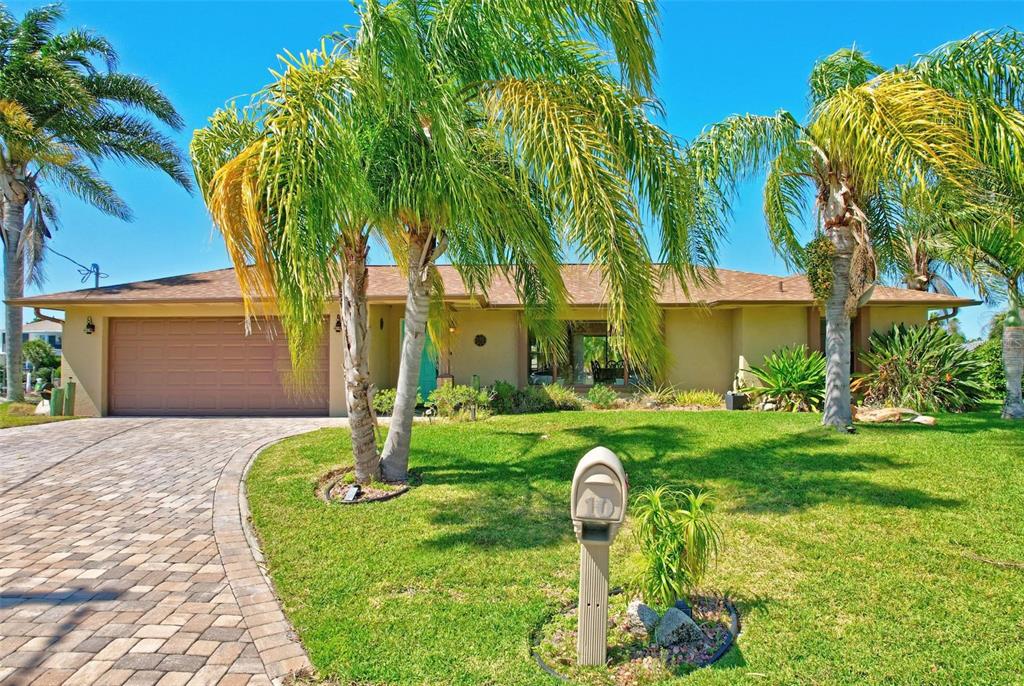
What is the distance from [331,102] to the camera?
18.3 feet

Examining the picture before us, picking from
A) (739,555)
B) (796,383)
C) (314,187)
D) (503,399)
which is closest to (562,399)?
(503,399)

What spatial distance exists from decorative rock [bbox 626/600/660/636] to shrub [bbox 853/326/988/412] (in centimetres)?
1143

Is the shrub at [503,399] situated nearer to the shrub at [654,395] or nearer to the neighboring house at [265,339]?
the neighboring house at [265,339]

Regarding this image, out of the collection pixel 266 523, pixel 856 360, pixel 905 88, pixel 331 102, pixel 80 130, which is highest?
pixel 80 130

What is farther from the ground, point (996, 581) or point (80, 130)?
point (80, 130)

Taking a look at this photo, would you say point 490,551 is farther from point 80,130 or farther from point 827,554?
point 80,130

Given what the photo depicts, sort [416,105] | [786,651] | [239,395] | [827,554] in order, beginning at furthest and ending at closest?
[239,395]
[416,105]
[827,554]
[786,651]

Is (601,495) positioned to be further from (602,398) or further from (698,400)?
(698,400)

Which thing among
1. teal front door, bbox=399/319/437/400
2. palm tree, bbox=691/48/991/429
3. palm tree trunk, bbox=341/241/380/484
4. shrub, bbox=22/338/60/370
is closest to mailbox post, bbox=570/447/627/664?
palm tree trunk, bbox=341/241/380/484

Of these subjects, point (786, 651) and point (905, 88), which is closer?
point (786, 651)

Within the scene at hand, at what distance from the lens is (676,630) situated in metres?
3.75

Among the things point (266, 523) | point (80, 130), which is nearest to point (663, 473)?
point (266, 523)

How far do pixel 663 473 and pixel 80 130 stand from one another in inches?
738

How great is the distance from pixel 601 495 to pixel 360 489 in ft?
15.5
